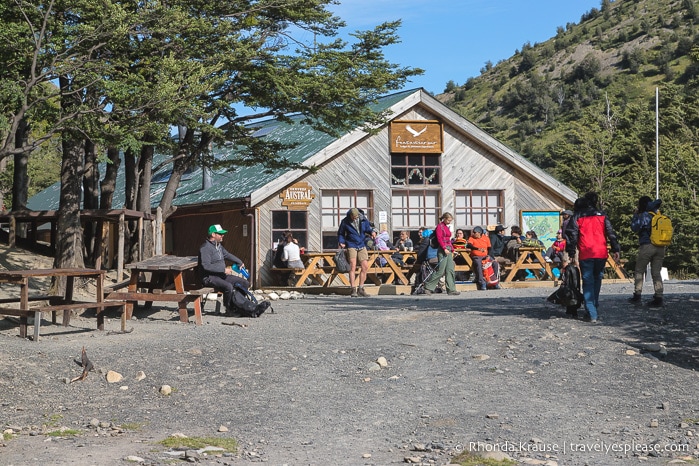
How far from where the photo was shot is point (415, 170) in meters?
30.2

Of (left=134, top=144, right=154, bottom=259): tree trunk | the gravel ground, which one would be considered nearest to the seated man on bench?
the gravel ground

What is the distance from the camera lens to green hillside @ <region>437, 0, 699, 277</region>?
45.8 m

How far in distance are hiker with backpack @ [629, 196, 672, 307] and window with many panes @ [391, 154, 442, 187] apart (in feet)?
46.9

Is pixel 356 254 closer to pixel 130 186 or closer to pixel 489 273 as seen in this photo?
pixel 489 273

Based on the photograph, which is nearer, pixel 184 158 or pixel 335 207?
pixel 184 158

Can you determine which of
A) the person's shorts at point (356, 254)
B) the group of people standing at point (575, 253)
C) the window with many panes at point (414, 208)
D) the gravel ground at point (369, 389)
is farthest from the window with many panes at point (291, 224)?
the gravel ground at point (369, 389)

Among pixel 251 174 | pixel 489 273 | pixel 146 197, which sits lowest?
pixel 489 273

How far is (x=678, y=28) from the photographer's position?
104 m

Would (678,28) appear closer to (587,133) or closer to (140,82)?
(587,133)

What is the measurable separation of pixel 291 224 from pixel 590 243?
50.0 feet

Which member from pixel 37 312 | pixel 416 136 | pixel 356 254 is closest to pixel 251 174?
pixel 416 136

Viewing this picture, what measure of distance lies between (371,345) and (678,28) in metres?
99.9

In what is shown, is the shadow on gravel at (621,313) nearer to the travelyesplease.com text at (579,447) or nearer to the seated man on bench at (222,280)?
the seated man on bench at (222,280)

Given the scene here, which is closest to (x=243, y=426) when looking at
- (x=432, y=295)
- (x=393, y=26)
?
(x=432, y=295)
